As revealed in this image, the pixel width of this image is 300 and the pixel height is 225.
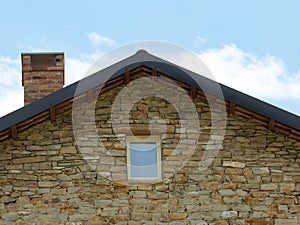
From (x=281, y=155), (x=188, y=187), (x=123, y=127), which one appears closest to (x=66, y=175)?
(x=123, y=127)

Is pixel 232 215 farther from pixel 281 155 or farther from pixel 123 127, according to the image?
pixel 123 127

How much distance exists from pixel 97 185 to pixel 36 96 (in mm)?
2843

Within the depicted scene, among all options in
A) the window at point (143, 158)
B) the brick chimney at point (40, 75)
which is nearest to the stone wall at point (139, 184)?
the window at point (143, 158)

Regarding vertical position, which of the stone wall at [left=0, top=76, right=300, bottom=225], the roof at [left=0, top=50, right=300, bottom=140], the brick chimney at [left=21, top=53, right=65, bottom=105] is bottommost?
the stone wall at [left=0, top=76, right=300, bottom=225]

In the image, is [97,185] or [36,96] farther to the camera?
[36,96]

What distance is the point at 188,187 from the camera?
991cm

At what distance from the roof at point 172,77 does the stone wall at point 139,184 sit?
36 cm

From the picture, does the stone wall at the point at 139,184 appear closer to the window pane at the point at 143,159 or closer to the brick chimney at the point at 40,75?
the window pane at the point at 143,159

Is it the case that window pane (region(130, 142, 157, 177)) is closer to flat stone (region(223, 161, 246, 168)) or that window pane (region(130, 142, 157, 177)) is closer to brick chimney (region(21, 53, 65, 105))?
flat stone (region(223, 161, 246, 168))

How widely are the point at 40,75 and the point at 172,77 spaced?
2915mm

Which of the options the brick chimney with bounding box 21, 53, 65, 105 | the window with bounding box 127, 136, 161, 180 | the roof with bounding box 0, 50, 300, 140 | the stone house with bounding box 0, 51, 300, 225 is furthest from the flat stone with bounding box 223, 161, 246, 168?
the brick chimney with bounding box 21, 53, 65, 105

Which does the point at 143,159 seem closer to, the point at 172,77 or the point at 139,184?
the point at 139,184

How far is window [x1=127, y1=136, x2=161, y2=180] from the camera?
1002 centimetres

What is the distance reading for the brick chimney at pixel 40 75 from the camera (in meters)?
12.0
